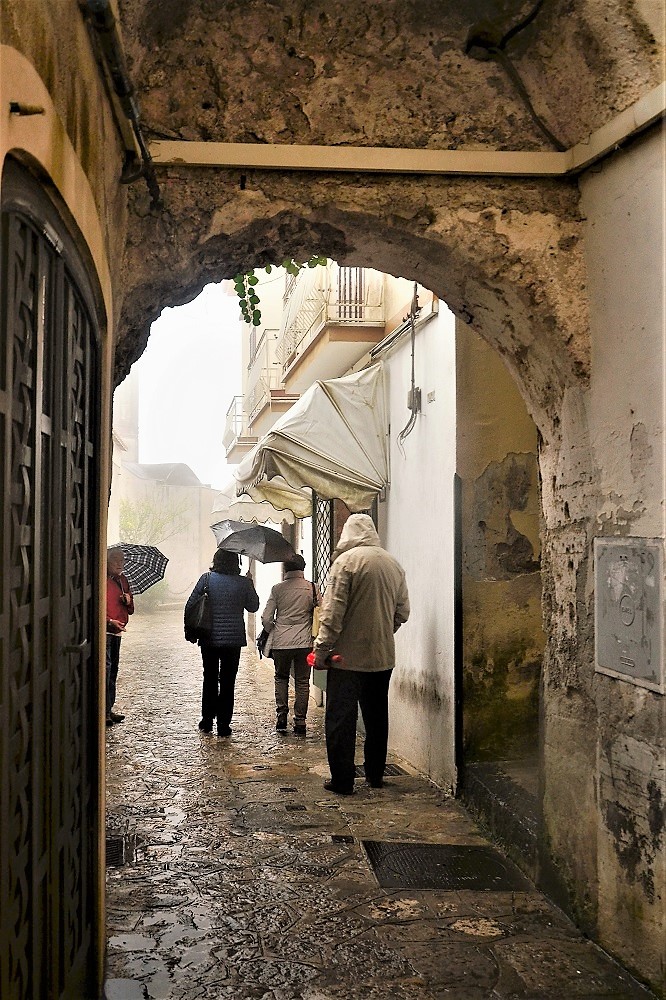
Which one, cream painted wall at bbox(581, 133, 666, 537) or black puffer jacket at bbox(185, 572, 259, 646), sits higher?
cream painted wall at bbox(581, 133, 666, 537)

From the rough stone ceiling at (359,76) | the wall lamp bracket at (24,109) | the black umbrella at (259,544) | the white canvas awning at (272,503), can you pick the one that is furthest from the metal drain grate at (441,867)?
the white canvas awning at (272,503)

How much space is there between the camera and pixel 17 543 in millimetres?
2461

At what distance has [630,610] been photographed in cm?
406

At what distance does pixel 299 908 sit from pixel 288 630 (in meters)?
5.02

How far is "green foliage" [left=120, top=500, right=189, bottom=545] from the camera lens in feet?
128

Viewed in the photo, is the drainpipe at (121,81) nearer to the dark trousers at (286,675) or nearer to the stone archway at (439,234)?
the stone archway at (439,234)

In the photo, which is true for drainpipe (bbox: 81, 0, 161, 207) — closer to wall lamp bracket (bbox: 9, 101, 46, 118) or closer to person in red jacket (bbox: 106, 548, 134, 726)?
wall lamp bracket (bbox: 9, 101, 46, 118)

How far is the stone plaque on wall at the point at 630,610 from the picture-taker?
3.85m

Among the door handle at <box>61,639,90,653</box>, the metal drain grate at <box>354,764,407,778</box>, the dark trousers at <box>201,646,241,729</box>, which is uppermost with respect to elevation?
the door handle at <box>61,639,90,653</box>

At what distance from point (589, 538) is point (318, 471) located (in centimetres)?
467

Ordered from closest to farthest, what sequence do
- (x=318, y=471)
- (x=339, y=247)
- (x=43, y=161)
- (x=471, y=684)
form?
(x=43, y=161)
(x=339, y=247)
(x=471, y=684)
(x=318, y=471)

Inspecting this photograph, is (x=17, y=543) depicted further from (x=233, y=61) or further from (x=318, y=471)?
(x=318, y=471)

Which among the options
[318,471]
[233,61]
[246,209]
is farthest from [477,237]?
[318,471]

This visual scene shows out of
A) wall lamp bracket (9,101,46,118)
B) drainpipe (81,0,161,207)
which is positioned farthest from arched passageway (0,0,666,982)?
wall lamp bracket (9,101,46,118)
